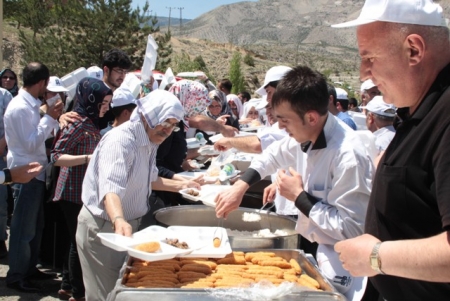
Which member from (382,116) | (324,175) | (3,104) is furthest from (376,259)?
(3,104)

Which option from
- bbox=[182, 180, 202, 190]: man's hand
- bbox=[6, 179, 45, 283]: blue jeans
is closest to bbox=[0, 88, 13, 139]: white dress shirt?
bbox=[6, 179, 45, 283]: blue jeans

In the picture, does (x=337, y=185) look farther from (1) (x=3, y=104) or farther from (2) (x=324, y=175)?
(1) (x=3, y=104)

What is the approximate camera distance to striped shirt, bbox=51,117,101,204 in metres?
3.56

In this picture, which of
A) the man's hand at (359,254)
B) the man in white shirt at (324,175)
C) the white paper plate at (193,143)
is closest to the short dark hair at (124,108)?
the man in white shirt at (324,175)

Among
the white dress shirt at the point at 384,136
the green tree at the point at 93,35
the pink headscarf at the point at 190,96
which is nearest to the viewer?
the white dress shirt at the point at 384,136

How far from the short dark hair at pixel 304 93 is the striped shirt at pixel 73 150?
6.20ft

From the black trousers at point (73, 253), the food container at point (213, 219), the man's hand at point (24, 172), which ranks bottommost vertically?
the black trousers at point (73, 253)

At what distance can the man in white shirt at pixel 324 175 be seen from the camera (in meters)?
1.96

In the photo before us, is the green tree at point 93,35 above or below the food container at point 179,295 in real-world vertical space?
above

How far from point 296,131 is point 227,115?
166 inches

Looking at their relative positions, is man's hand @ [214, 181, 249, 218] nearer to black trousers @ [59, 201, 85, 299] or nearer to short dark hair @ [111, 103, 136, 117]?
short dark hair @ [111, 103, 136, 117]

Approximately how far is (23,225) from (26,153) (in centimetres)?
59

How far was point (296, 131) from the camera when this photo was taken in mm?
2143

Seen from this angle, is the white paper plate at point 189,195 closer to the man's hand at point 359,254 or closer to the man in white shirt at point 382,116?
the man in white shirt at point 382,116
